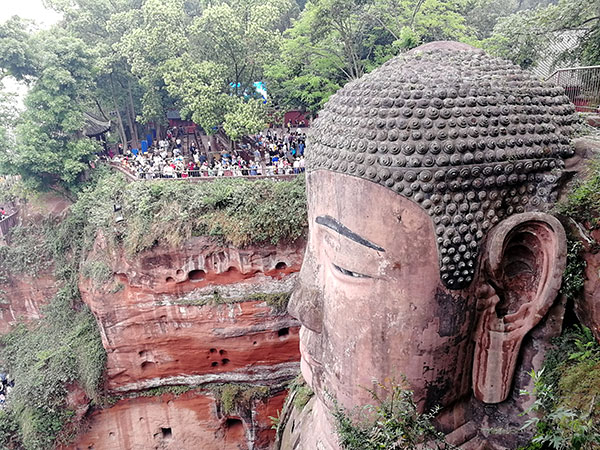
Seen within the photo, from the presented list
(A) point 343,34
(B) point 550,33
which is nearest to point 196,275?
(A) point 343,34

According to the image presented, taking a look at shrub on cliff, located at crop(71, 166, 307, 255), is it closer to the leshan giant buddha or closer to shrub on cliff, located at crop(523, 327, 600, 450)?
the leshan giant buddha

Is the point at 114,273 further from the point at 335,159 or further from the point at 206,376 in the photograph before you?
the point at 335,159

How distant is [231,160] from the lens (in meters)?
16.1

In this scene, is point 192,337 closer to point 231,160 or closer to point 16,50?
point 231,160

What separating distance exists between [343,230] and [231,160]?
12.7 meters

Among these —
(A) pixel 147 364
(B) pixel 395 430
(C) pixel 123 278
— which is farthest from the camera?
(A) pixel 147 364

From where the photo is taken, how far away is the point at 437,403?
Result: 13.5 feet

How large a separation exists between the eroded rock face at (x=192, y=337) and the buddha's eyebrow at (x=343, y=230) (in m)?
7.87

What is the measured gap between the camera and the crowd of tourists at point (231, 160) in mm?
14328

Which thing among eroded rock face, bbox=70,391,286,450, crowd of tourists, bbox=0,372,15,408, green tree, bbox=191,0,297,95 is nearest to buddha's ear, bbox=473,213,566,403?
eroded rock face, bbox=70,391,286,450

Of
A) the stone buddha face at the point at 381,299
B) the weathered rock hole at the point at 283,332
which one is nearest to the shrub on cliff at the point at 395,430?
the stone buddha face at the point at 381,299

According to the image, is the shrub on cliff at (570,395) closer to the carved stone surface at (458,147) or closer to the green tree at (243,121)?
the carved stone surface at (458,147)

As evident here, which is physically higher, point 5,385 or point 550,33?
point 550,33

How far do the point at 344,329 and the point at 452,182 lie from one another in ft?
5.26
